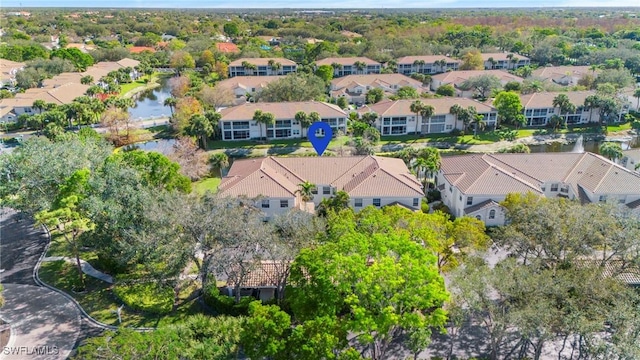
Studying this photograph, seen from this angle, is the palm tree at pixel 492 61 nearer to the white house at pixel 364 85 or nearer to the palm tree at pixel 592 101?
the white house at pixel 364 85

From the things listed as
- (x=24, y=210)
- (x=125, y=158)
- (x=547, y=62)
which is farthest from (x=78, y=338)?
(x=547, y=62)

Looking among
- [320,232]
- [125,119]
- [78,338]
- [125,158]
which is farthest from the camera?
[125,119]

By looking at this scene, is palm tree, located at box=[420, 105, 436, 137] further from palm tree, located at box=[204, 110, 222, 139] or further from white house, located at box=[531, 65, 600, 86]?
white house, located at box=[531, 65, 600, 86]

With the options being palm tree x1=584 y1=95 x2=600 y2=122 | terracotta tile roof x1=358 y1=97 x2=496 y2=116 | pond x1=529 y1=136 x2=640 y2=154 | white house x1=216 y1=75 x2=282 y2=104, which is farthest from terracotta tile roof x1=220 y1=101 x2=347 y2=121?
palm tree x1=584 y1=95 x2=600 y2=122

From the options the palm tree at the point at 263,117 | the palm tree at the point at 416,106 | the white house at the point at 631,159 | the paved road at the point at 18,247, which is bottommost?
the paved road at the point at 18,247

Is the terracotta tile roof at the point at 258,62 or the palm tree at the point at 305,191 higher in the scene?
the terracotta tile roof at the point at 258,62

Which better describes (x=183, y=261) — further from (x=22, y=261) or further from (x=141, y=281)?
(x=22, y=261)

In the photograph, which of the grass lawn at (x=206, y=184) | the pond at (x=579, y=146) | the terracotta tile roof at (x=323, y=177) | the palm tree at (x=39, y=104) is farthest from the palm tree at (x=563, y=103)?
the palm tree at (x=39, y=104)

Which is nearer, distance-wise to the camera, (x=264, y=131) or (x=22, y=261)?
(x=22, y=261)
